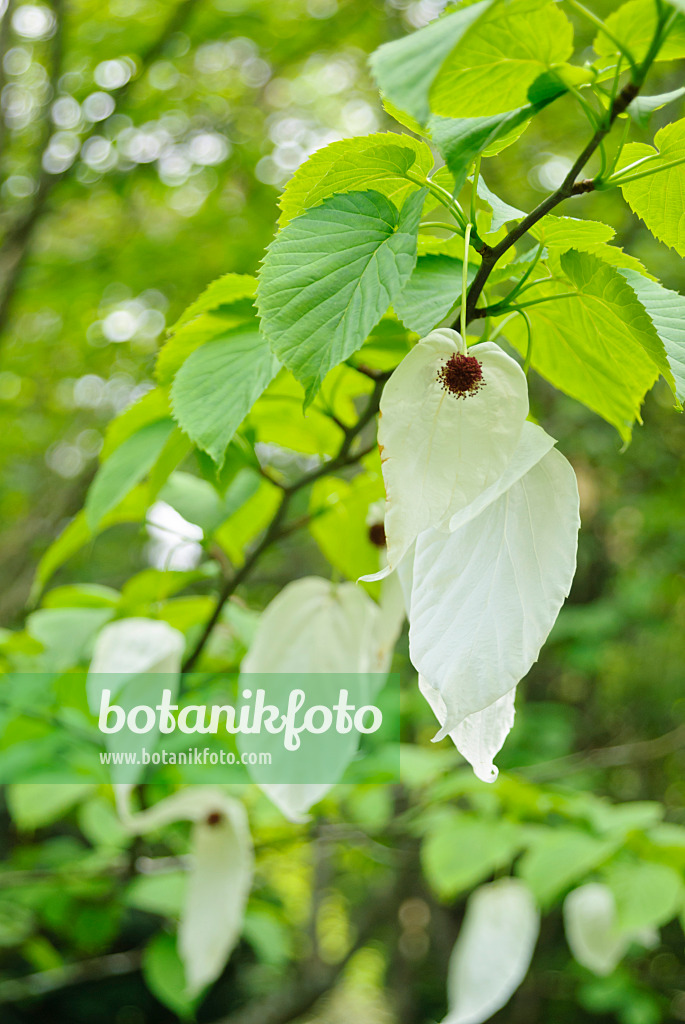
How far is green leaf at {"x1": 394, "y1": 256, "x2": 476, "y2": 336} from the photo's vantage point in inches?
11.6

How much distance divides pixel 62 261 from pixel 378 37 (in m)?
1.05

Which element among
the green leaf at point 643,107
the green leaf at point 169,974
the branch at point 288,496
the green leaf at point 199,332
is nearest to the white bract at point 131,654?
the branch at point 288,496

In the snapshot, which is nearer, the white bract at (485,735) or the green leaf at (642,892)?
the white bract at (485,735)

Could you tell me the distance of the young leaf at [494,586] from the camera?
0.78 feet

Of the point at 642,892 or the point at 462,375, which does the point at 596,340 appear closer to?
the point at 462,375

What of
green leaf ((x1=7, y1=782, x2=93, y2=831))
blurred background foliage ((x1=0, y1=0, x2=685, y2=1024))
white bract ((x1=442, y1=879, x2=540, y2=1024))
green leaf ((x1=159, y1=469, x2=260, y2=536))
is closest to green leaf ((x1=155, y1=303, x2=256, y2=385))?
green leaf ((x1=159, y1=469, x2=260, y2=536))

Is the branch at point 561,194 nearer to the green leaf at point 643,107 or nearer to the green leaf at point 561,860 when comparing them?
the green leaf at point 643,107

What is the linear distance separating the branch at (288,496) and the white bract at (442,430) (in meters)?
0.13

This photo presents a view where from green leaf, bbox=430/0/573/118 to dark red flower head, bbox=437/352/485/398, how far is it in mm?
73

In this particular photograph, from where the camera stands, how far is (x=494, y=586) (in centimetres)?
25

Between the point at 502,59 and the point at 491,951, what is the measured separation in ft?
2.85

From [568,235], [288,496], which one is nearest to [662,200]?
[568,235]

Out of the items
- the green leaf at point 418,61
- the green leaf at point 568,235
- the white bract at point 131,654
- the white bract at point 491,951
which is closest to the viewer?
the green leaf at point 418,61

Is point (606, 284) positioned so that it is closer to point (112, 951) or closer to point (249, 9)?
point (249, 9)
